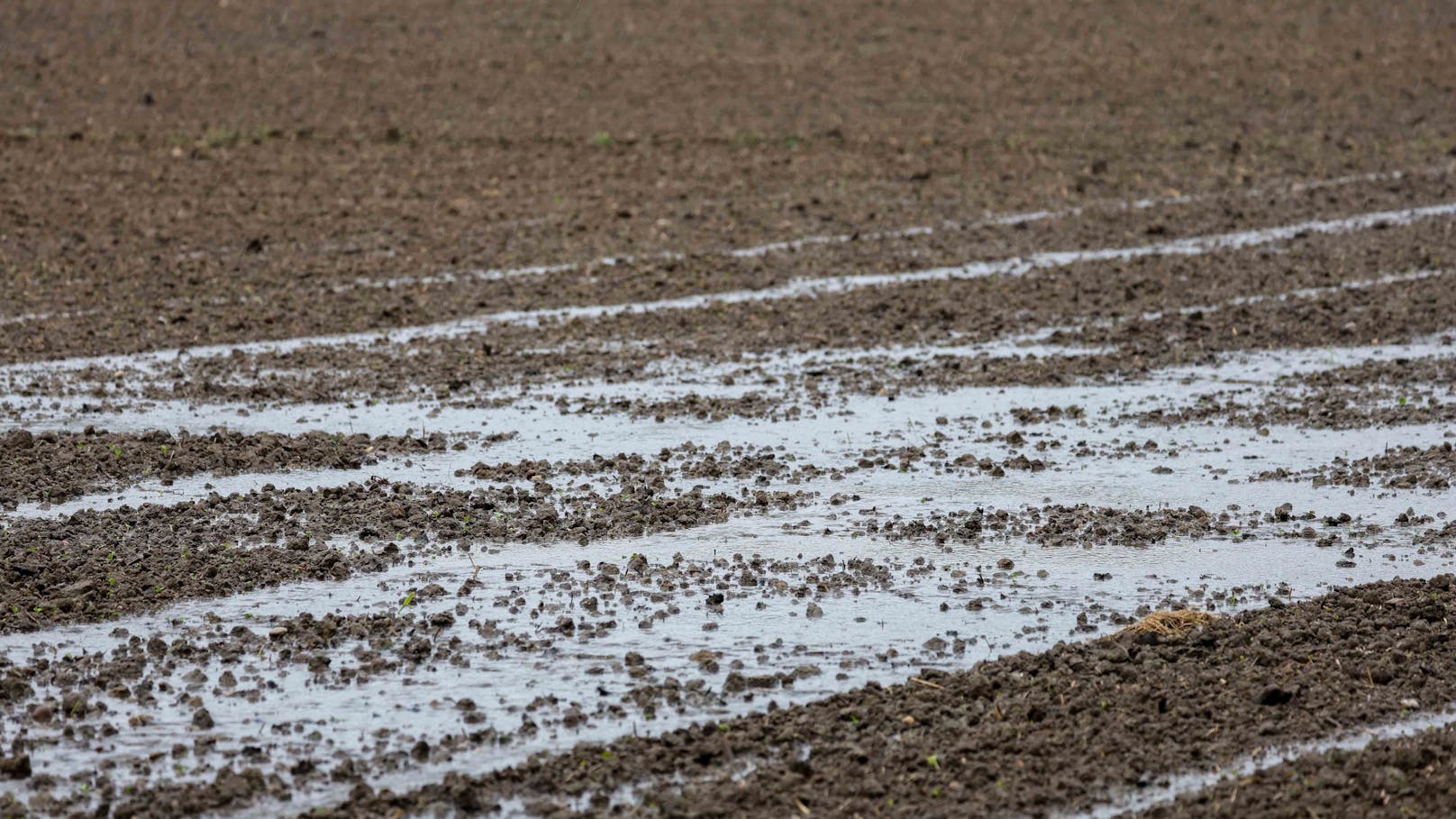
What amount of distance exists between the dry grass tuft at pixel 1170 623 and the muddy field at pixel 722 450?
17 millimetres

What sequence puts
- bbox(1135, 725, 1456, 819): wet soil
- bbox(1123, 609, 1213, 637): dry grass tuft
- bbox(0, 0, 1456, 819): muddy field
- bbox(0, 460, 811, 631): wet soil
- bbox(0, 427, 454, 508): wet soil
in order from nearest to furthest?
1. bbox(1135, 725, 1456, 819): wet soil
2. bbox(0, 0, 1456, 819): muddy field
3. bbox(1123, 609, 1213, 637): dry grass tuft
4. bbox(0, 460, 811, 631): wet soil
5. bbox(0, 427, 454, 508): wet soil

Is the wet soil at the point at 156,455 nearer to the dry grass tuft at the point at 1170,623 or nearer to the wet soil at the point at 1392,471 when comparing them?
the dry grass tuft at the point at 1170,623

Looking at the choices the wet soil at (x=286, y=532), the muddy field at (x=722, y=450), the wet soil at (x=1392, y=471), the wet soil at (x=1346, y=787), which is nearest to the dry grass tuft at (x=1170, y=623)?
the muddy field at (x=722, y=450)

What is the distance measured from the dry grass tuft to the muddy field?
2cm

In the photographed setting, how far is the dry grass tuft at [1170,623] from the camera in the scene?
6.37 m

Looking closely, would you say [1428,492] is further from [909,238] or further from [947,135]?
[947,135]

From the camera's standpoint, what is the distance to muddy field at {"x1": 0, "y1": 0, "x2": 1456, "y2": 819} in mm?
5434

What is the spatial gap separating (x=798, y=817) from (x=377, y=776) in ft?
4.22

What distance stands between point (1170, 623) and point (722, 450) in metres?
3.14

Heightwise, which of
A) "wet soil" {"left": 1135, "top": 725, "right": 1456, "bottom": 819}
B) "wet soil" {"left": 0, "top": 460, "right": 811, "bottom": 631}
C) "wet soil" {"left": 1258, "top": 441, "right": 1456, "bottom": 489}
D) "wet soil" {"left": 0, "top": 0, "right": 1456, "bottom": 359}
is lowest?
"wet soil" {"left": 1258, "top": 441, "right": 1456, "bottom": 489}

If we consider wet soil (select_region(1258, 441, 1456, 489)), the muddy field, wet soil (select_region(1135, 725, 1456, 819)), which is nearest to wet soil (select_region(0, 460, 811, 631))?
the muddy field

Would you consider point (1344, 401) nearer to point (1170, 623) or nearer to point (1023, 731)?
point (1170, 623)

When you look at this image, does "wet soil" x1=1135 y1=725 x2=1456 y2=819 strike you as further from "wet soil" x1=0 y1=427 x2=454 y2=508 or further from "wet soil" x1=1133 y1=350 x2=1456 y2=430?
"wet soil" x1=0 y1=427 x2=454 y2=508

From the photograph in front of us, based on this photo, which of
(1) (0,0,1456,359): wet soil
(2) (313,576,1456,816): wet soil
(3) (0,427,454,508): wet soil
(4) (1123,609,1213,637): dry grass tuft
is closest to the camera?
(2) (313,576,1456,816): wet soil
